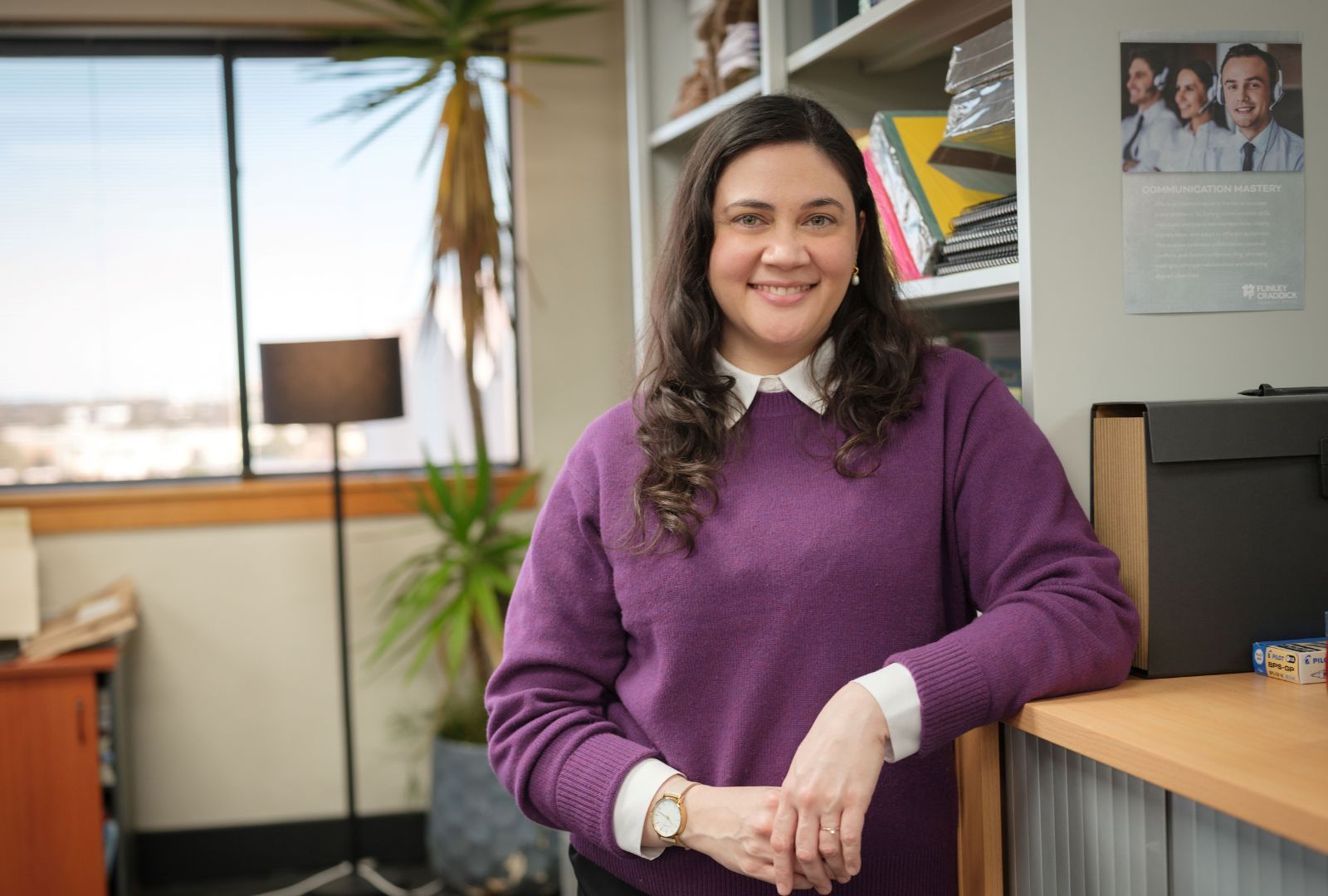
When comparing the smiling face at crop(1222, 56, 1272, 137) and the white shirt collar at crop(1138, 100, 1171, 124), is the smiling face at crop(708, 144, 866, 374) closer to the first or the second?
the white shirt collar at crop(1138, 100, 1171, 124)

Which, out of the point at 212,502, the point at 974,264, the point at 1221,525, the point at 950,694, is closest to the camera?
the point at 950,694

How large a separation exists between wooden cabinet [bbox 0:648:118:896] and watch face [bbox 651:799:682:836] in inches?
81.0

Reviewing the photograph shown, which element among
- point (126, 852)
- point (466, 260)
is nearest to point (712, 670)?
point (466, 260)

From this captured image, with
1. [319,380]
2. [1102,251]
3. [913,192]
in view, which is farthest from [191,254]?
[1102,251]

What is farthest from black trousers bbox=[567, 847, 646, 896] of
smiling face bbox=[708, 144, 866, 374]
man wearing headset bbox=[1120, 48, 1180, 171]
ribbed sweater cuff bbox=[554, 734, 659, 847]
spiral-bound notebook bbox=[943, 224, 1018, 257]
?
man wearing headset bbox=[1120, 48, 1180, 171]

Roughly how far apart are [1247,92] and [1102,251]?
26 centimetres

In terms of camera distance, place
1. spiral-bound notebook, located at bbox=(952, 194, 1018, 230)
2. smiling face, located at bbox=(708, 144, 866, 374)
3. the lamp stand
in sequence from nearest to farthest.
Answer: smiling face, located at bbox=(708, 144, 866, 374)
spiral-bound notebook, located at bbox=(952, 194, 1018, 230)
the lamp stand

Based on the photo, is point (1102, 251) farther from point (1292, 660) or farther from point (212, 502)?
point (212, 502)

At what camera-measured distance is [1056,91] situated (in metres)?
1.32

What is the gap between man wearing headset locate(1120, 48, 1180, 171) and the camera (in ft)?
4.40

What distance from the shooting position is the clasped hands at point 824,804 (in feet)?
3.76

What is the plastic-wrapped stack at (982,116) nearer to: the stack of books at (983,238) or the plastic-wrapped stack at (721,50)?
the stack of books at (983,238)

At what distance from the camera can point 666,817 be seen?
1.25 meters

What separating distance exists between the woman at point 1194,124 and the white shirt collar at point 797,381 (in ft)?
1.47
